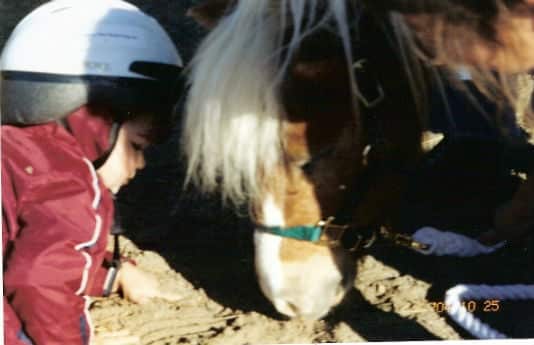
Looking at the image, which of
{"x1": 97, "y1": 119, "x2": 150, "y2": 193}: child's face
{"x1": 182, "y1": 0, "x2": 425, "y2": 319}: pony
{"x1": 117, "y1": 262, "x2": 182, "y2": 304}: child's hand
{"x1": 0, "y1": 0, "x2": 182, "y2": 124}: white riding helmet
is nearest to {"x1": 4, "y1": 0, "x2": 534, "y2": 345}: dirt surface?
{"x1": 117, "y1": 262, "x2": 182, "y2": 304}: child's hand

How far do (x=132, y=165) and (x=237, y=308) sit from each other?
1.02 feet

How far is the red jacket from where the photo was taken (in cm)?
105

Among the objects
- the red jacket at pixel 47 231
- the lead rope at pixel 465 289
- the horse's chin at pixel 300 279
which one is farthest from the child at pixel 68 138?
the lead rope at pixel 465 289

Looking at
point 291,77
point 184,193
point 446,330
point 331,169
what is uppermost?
point 291,77

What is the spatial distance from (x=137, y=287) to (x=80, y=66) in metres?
0.43

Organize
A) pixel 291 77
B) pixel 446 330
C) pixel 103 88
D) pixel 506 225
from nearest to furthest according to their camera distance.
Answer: pixel 291 77 → pixel 103 88 → pixel 446 330 → pixel 506 225

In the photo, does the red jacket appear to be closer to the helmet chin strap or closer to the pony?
the helmet chin strap

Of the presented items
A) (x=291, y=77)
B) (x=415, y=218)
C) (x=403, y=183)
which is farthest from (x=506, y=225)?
(x=291, y=77)

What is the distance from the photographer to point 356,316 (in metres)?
1.35

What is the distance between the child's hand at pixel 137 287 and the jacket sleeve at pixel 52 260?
10.8 inches

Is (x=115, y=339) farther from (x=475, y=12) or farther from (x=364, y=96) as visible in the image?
(x=475, y=12)

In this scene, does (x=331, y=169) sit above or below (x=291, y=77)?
below

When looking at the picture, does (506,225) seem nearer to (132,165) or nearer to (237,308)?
(237,308)

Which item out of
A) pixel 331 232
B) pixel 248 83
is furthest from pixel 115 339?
pixel 248 83
